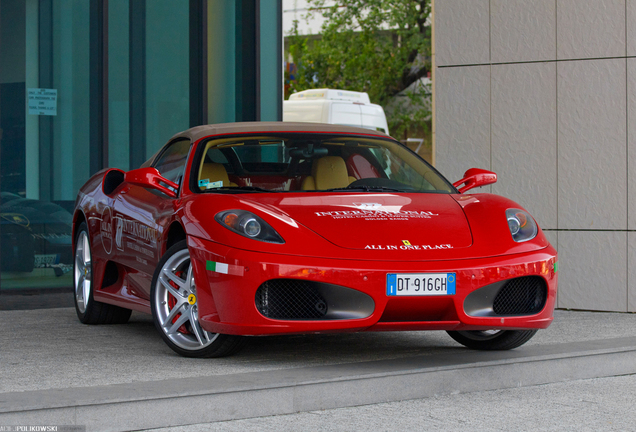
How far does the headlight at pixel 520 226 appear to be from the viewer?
4.90 m

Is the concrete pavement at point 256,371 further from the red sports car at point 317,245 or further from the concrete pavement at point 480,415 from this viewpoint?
the red sports car at point 317,245

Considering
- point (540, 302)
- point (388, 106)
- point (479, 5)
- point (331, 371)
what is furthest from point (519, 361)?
point (388, 106)

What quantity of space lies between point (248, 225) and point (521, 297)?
60.4 inches

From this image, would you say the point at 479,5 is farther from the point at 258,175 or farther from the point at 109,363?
the point at 109,363

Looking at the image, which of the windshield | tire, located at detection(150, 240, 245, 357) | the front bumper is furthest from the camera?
the windshield

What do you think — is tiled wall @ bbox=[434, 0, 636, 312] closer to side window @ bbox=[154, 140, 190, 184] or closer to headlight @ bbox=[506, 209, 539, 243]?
headlight @ bbox=[506, 209, 539, 243]

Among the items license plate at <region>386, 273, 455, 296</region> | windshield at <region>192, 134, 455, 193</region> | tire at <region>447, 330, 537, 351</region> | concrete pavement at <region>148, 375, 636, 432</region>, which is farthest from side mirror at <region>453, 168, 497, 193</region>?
concrete pavement at <region>148, 375, 636, 432</region>

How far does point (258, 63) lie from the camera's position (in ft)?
35.0

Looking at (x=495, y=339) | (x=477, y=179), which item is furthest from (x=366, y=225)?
(x=495, y=339)

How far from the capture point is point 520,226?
4.97 meters

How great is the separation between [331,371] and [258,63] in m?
6.81

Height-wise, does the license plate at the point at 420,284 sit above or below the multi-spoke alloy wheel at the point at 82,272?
above

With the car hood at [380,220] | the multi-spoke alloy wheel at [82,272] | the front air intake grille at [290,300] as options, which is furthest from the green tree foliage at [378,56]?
the front air intake grille at [290,300]

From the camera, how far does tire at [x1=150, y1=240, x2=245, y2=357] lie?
4844mm
